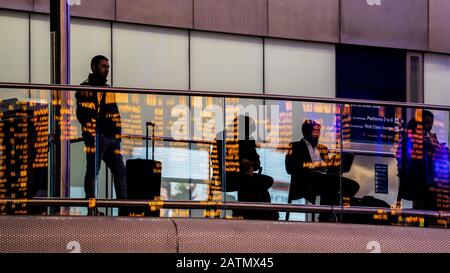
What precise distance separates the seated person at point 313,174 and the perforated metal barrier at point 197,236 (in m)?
0.44

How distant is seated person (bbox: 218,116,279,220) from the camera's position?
1359 centimetres

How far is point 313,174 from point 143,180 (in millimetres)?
1974

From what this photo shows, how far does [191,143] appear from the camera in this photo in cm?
1348

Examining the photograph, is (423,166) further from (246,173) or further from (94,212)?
(94,212)

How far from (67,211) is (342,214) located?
10.5 feet

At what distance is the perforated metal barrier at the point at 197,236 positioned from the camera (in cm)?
1245

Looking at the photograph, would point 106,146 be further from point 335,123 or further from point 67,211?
point 335,123

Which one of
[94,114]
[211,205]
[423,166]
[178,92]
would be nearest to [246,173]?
[211,205]

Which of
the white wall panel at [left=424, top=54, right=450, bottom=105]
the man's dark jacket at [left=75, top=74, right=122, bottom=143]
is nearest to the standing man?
the man's dark jacket at [left=75, top=74, right=122, bottom=143]

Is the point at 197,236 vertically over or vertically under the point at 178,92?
under

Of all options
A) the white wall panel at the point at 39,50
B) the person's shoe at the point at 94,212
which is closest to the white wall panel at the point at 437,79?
the white wall panel at the point at 39,50

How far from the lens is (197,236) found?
12977mm

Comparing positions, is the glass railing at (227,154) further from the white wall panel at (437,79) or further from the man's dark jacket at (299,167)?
the white wall panel at (437,79)
